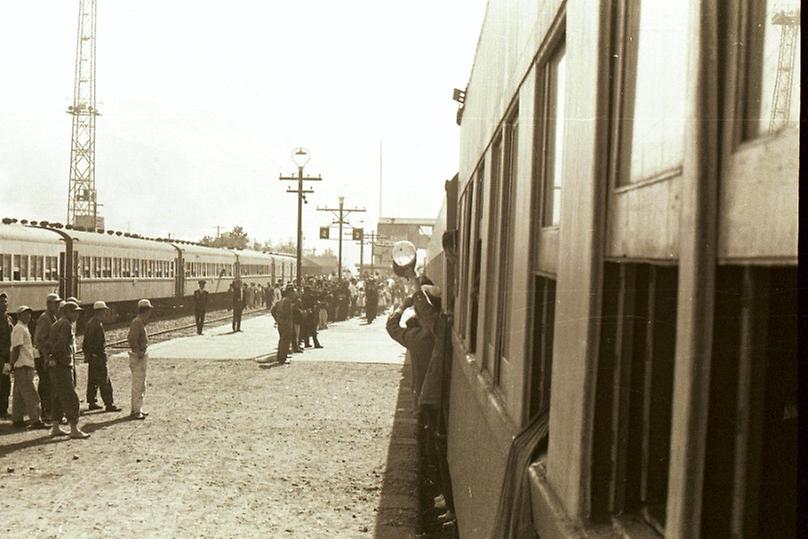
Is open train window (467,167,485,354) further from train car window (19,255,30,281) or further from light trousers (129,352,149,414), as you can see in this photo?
train car window (19,255,30,281)

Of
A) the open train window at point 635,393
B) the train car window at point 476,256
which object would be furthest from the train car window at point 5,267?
the open train window at point 635,393

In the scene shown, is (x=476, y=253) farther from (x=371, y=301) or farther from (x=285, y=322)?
(x=371, y=301)

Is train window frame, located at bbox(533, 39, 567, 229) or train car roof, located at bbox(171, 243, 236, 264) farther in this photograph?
train car roof, located at bbox(171, 243, 236, 264)

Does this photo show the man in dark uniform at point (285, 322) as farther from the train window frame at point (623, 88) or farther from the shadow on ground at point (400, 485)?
the train window frame at point (623, 88)

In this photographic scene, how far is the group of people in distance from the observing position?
9977 millimetres

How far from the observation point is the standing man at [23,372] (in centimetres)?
1047

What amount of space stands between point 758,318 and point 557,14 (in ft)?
4.25

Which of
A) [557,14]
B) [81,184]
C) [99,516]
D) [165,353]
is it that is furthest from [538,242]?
[81,184]

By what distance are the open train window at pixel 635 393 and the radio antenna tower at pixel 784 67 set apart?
411mm

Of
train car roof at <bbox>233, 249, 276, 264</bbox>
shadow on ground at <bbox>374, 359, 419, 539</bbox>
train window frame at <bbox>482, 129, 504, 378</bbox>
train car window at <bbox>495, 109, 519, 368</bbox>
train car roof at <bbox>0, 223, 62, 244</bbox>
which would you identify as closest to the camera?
train car window at <bbox>495, 109, 519, 368</bbox>

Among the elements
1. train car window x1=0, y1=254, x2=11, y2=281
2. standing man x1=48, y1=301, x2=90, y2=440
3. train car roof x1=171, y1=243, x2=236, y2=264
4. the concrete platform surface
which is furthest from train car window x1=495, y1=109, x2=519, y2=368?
train car roof x1=171, y1=243, x2=236, y2=264

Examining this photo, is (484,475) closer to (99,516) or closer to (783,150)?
(783,150)

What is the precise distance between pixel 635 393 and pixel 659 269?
0.25m

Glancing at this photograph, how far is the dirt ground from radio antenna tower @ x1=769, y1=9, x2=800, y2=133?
20.5 ft
